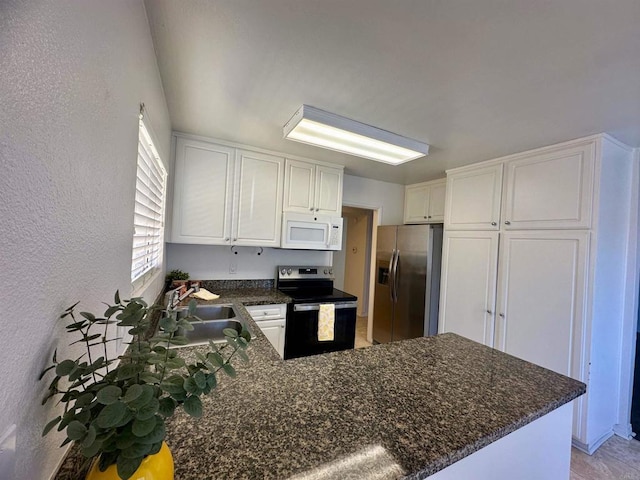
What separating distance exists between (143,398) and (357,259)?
17.3 ft

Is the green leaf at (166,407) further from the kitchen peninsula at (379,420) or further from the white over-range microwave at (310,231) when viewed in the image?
the white over-range microwave at (310,231)

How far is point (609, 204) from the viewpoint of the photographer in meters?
2.02

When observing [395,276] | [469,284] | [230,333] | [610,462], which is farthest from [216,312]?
[610,462]

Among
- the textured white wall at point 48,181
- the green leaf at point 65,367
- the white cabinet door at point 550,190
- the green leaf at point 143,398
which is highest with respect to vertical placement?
the white cabinet door at point 550,190

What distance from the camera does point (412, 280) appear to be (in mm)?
3217

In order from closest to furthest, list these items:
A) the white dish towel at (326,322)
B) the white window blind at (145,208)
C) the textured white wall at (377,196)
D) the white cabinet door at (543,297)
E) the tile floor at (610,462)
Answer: the white window blind at (145,208) → the tile floor at (610,462) → the white cabinet door at (543,297) → the white dish towel at (326,322) → the textured white wall at (377,196)

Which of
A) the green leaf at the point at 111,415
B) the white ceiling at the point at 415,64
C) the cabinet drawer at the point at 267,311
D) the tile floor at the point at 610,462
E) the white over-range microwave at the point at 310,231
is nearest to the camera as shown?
the green leaf at the point at 111,415

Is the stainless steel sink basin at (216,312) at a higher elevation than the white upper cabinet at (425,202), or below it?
below

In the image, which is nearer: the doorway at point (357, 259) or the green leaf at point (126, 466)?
the green leaf at point (126, 466)

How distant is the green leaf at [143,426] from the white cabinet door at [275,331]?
2.16 meters

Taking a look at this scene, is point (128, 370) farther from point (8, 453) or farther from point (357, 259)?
point (357, 259)

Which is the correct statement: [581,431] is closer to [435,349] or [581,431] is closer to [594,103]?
[435,349]

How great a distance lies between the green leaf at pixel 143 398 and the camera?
0.40 metres

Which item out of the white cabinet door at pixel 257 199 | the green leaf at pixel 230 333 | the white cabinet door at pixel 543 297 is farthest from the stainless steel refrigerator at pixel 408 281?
the green leaf at pixel 230 333
